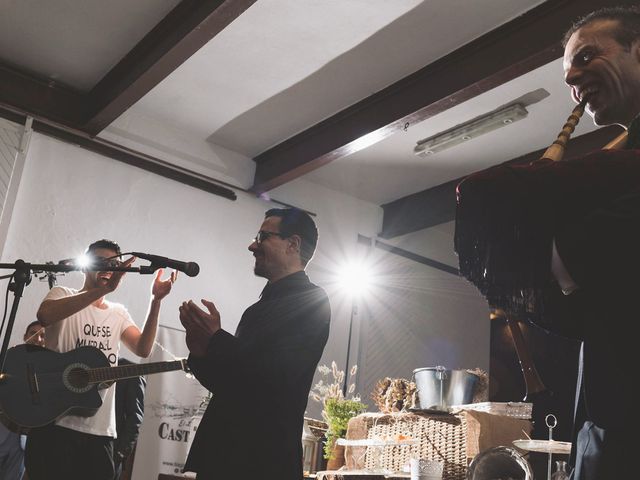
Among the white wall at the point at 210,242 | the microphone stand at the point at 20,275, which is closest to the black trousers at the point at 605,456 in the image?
the microphone stand at the point at 20,275

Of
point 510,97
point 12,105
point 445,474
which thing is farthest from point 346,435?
point 12,105

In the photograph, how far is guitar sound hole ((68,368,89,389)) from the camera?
10.4 ft

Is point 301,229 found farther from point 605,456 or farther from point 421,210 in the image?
point 421,210

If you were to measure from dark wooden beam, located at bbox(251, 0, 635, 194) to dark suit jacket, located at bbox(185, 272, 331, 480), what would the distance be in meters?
2.92

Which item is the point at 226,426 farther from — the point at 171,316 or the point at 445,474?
the point at 171,316

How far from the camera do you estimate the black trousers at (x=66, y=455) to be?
2.97 meters

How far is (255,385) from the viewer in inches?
81.5

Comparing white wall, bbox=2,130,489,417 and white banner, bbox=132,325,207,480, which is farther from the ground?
white wall, bbox=2,130,489,417

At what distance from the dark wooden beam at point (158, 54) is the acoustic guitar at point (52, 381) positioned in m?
2.19

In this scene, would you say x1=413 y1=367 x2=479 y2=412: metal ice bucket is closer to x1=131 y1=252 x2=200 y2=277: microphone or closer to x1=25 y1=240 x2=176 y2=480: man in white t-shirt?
x1=25 y1=240 x2=176 y2=480: man in white t-shirt

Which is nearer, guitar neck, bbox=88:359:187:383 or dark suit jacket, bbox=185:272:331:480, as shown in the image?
dark suit jacket, bbox=185:272:331:480

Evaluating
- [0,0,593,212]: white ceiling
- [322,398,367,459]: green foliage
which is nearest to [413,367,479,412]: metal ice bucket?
[322,398,367,459]: green foliage

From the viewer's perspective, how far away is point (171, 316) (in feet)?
19.5

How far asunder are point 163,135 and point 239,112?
78 cm
